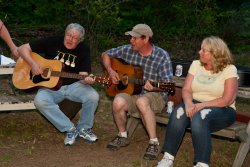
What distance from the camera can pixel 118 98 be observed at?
5.38m

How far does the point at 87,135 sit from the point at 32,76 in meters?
0.87

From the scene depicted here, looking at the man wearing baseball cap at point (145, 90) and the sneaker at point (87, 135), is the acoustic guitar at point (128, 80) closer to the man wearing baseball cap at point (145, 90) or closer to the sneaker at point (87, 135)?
the man wearing baseball cap at point (145, 90)

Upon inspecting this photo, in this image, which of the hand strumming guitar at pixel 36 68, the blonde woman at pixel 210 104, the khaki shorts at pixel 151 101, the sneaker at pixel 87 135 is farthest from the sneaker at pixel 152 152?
the hand strumming guitar at pixel 36 68

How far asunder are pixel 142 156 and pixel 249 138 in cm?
107

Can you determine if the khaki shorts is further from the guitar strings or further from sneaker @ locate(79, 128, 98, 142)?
the guitar strings

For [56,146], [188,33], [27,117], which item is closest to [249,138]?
[56,146]

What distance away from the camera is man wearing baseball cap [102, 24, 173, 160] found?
17.1 ft

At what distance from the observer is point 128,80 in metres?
5.50

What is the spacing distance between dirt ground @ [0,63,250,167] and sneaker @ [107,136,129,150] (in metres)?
0.05

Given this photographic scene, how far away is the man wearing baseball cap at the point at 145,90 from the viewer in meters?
5.20

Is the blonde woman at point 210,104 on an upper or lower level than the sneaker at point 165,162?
upper

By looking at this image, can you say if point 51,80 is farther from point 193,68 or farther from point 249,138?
point 249,138

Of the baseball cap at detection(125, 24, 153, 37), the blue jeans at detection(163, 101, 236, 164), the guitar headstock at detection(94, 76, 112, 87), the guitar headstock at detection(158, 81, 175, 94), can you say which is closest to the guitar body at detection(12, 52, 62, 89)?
the guitar headstock at detection(94, 76, 112, 87)

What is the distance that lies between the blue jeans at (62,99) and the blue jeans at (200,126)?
3.36 ft
